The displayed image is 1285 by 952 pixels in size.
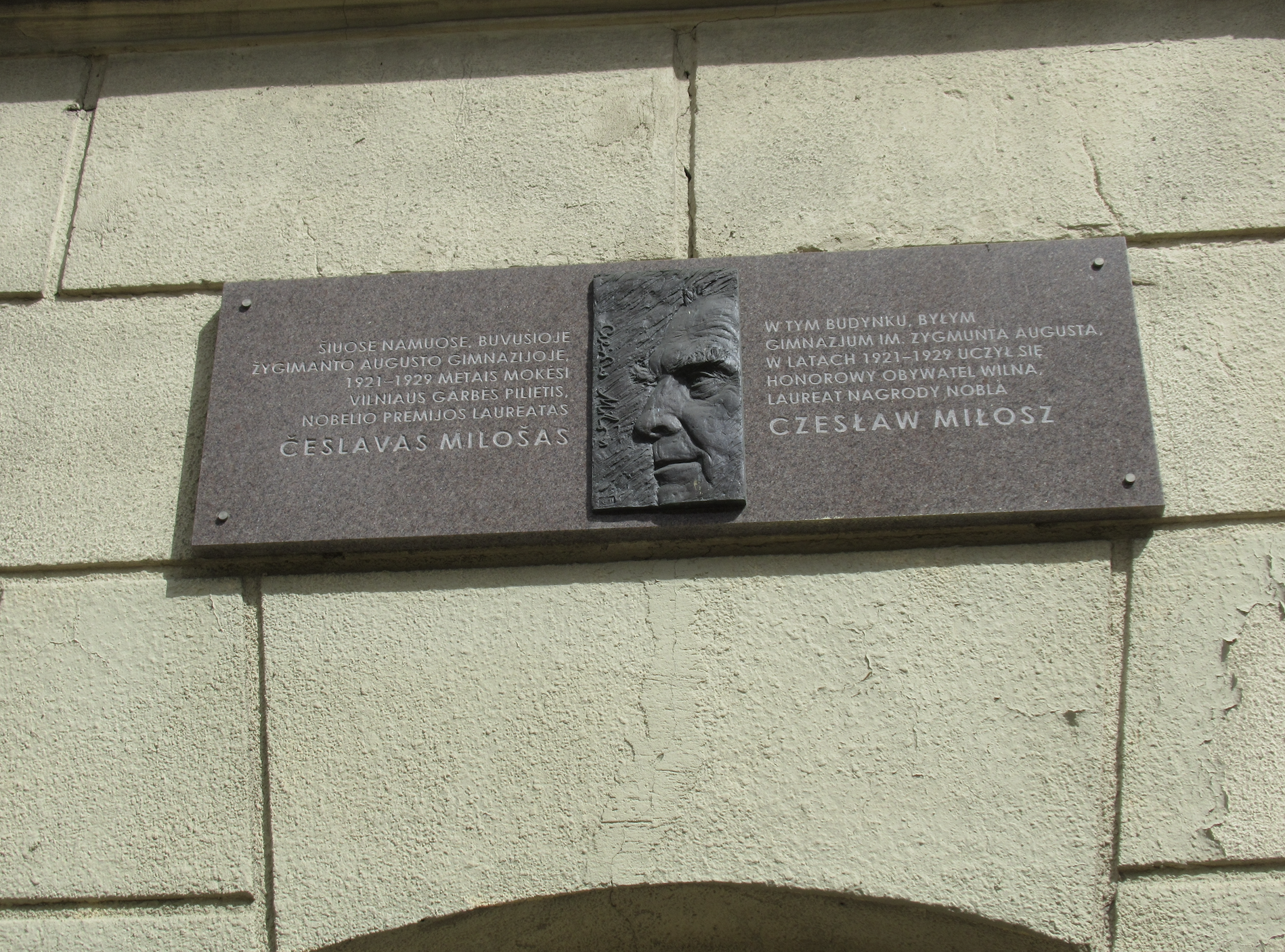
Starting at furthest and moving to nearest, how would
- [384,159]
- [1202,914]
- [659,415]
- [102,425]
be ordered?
1. [384,159]
2. [102,425]
3. [659,415]
4. [1202,914]

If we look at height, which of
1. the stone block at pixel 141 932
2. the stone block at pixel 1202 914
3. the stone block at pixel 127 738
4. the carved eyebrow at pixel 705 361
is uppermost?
the carved eyebrow at pixel 705 361

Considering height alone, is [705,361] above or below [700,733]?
above

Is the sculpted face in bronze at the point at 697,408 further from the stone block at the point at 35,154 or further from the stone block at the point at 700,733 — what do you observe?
the stone block at the point at 35,154

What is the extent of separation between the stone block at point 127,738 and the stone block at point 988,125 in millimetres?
1877

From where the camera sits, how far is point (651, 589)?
293cm

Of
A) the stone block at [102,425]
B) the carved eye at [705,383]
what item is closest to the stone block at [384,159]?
the stone block at [102,425]

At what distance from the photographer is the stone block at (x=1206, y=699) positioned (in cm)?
262

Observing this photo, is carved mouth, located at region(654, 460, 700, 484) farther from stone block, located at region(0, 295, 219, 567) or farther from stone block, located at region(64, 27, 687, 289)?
stone block, located at region(0, 295, 219, 567)

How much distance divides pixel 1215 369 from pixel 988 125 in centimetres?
103

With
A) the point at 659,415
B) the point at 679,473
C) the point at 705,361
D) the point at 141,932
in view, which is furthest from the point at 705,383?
the point at 141,932

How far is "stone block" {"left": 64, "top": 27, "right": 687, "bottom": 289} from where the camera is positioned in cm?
344

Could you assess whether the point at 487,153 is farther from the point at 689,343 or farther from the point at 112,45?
the point at 112,45

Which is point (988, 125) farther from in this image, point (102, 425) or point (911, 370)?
point (102, 425)

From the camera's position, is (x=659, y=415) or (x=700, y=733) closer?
(x=700, y=733)
